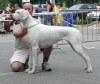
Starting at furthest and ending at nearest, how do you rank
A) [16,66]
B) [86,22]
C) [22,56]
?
[86,22] → [22,56] → [16,66]

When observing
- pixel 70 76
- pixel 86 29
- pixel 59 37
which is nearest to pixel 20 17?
pixel 59 37

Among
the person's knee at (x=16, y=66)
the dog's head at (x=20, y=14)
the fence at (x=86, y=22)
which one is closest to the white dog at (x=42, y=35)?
the dog's head at (x=20, y=14)

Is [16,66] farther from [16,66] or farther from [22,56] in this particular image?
[22,56]

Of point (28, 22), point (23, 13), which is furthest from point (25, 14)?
point (28, 22)

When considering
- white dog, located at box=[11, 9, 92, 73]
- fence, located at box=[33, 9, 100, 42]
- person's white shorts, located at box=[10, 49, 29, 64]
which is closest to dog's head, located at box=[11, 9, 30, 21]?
white dog, located at box=[11, 9, 92, 73]

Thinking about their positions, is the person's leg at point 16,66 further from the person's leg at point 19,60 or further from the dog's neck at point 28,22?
the dog's neck at point 28,22

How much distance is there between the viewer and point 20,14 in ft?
22.6

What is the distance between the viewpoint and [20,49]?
7652 mm

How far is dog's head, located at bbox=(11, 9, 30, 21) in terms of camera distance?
22.5 feet

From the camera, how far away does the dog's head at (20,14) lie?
6.87 meters

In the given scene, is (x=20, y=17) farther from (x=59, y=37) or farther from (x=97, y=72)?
(x=97, y=72)

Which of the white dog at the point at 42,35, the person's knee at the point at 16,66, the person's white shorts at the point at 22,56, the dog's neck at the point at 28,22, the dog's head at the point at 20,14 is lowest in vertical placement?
the person's knee at the point at 16,66

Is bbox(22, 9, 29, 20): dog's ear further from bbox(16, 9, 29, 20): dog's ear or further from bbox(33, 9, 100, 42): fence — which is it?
bbox(33, 9, 100, 42): fence

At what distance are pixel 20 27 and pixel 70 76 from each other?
4.82 feet
